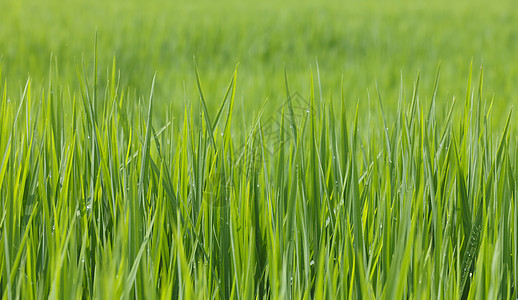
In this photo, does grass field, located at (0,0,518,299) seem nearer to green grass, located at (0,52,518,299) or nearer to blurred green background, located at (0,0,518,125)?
green grass, located at (0,52,518,299)

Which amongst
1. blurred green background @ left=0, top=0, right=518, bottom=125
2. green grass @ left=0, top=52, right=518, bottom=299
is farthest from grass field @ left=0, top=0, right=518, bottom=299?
blurred green background @ left=0, top=0, right=518, bottom=125

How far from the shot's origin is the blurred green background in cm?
283

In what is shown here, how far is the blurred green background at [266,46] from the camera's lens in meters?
2.83

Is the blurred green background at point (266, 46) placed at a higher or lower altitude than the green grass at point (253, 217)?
higher

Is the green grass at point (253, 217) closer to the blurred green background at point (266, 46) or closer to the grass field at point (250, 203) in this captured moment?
the grass field at point (250, 203)

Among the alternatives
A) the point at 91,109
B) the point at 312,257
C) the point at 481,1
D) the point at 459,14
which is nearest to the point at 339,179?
the point at 312,257

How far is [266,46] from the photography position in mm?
3781

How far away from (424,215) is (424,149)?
102 mm

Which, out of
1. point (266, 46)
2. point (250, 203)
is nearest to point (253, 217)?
point (250, 203)

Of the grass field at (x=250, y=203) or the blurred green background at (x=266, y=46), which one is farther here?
the blurred green background at (x=266, y=46)

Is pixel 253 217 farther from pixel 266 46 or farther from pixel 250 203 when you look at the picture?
pixel 266 46

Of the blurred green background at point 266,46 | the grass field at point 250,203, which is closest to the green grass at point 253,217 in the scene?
the grass field at point 250,203

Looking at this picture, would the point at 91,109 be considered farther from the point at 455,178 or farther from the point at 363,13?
the point at 363,13

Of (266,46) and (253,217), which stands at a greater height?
(266,46)
